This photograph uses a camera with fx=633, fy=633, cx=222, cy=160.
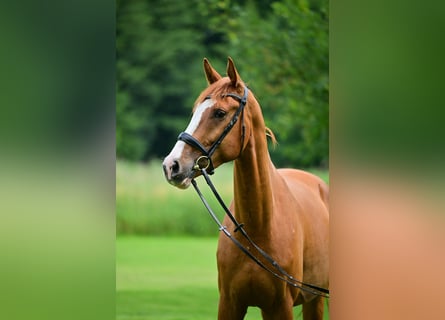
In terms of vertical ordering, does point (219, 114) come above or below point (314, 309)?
above

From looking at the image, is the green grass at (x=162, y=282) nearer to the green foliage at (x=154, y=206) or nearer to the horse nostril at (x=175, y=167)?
the green foliage at (x=154, y=206)

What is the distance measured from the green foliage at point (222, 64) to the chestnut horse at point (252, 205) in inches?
7.2

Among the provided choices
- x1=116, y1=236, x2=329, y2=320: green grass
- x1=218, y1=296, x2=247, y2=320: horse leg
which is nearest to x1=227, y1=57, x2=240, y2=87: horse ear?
x1=116, y1=236, x2=329, y2=320: green grass

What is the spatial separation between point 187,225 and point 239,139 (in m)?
0.72

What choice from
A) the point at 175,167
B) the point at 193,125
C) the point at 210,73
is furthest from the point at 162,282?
the point at 210,73

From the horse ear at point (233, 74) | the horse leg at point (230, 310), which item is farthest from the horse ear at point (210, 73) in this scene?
the horse leg at point (230, 310)

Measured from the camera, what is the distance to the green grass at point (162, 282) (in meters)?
3.28

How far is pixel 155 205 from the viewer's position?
11.1ft

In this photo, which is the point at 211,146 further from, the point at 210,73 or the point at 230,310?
the point at 230,310

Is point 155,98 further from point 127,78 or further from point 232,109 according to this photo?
point 232,109

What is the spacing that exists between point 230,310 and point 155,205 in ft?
Answer: 2.29

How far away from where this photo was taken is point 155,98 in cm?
340

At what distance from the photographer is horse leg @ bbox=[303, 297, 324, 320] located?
3.17m
